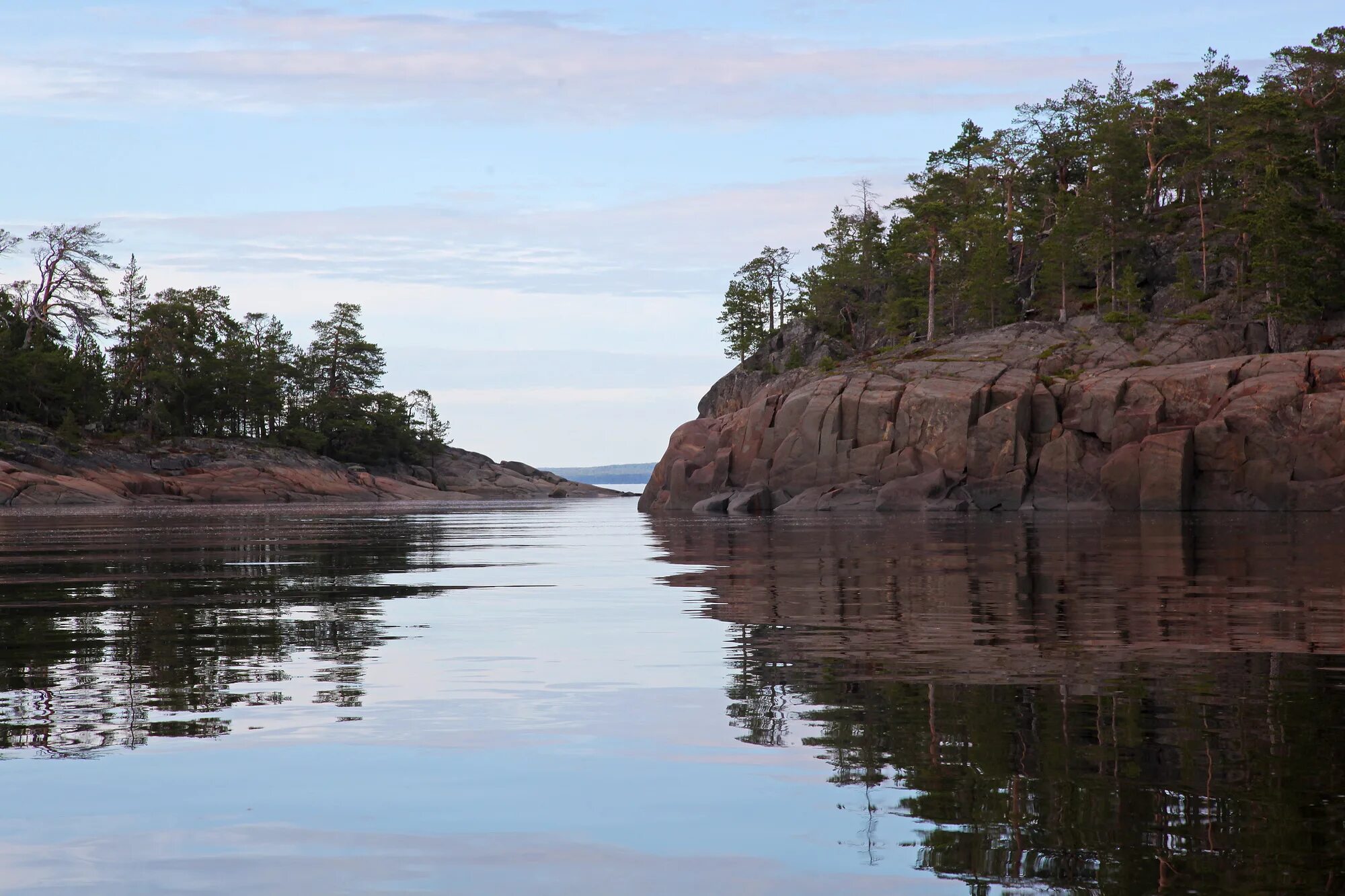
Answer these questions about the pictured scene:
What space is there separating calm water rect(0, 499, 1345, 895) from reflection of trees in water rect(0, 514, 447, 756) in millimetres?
49

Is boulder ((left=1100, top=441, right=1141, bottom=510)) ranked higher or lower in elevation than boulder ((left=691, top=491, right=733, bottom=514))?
higher

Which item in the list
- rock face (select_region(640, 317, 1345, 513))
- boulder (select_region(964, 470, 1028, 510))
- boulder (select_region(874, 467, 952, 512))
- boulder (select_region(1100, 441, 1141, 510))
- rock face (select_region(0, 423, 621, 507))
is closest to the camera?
rock face (select_region(640, 317, 1345, 513))

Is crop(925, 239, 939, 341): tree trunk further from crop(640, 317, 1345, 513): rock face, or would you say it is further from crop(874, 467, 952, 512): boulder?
crop(874, 467, 952, 512): boulder

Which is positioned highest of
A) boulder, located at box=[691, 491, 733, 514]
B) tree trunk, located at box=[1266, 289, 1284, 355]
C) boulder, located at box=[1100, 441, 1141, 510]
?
tree trunk, located at box=[1266, 289, 1284, 355]

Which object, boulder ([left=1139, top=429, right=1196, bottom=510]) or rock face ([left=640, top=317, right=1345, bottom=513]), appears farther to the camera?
boulder ([left=1139, top=429, right=1196, bottom=510])

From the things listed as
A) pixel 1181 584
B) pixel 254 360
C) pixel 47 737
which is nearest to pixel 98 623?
pixel 47 737

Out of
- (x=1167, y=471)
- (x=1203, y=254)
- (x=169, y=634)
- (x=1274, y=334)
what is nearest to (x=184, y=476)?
(x=1167, y=471)

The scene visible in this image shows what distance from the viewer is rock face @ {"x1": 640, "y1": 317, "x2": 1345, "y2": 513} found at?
45938mm

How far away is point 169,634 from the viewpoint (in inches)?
393

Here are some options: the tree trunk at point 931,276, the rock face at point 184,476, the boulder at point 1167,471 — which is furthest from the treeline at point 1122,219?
the rock face at point 184,476

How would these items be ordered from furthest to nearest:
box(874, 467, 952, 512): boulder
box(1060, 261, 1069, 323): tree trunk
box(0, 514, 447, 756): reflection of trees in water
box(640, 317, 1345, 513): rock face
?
box(1060, 261, 1069, 323): tree trunk, box(874, 467, 952, 512): boulder, box(640, 317, 1345, 513): rock face, box(0, 514, 447, 756): reflection of trees in water

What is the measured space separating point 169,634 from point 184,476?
260 ft

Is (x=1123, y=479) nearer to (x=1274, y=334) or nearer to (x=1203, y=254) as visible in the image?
(x=1274, y=334)

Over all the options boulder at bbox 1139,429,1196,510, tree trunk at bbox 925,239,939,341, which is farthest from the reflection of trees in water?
tree trunk at bbox 925,239,939,341
